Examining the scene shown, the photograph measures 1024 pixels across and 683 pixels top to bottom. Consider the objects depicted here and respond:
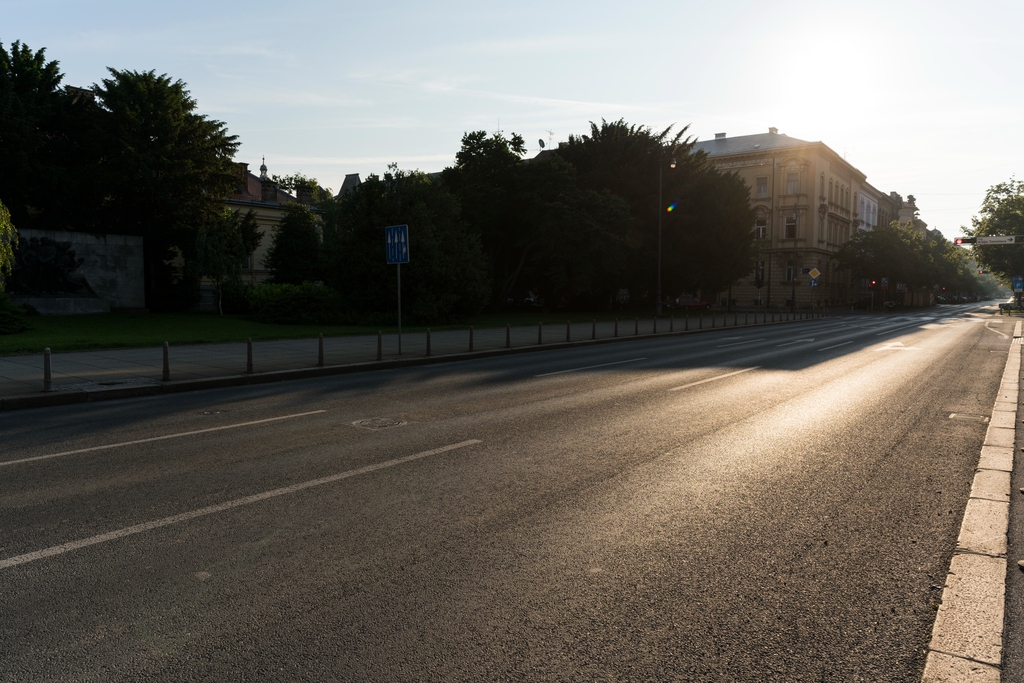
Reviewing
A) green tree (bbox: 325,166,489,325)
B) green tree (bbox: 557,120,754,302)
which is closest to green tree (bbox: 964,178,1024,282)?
green tree (bbox: 557,120,754,302)

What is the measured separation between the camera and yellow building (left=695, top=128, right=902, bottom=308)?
76.2 metres

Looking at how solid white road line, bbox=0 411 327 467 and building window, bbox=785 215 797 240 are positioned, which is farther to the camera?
building window, bbox=785 215 797 240

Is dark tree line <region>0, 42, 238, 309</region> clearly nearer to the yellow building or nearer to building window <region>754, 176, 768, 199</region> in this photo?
the yellow building

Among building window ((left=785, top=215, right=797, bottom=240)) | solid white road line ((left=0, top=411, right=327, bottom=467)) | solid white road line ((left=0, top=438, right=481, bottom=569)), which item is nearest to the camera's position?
solid white road line ((left=0, top=438, right=481, bottom=569))

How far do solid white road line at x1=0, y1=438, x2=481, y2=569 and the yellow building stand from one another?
72685 millimetres

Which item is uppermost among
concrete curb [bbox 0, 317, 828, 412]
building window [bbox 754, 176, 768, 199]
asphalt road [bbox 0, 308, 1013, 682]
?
building window [bbox 754, 176, 768, 199]

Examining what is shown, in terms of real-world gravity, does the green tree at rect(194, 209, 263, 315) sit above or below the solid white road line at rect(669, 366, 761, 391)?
above

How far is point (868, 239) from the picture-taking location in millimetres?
80312

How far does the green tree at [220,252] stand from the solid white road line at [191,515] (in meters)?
36.7

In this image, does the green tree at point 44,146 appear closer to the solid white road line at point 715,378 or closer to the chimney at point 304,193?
the chimney at point 304,193

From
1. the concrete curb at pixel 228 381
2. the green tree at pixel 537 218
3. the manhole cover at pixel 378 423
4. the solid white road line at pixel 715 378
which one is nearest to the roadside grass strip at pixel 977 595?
the solid white road line at pixel 715 378

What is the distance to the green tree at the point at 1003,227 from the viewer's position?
73.9 m

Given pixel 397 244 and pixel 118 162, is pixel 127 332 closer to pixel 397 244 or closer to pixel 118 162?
pixel 397 244

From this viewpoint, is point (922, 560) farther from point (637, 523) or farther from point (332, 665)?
point (332, 665)
